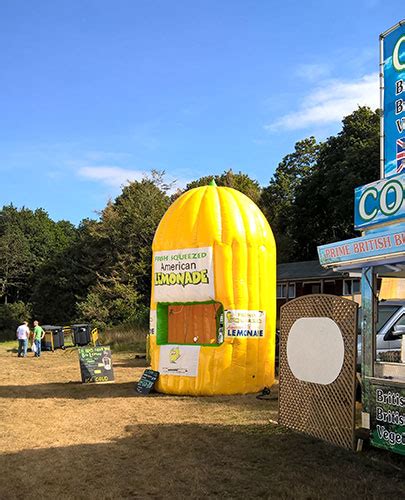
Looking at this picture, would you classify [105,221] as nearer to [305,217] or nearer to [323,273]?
[305,217]

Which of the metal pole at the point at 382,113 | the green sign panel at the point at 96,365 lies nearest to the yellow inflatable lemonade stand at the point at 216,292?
the green sign panel at the point at 96,365

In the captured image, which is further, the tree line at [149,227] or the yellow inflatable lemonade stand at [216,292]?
the tree line at [149,227]

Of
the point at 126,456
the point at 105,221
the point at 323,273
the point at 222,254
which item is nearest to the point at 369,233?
the point at 126,456

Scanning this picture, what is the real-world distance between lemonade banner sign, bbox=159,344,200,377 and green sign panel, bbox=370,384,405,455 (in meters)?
5.54

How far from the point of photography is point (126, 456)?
7.06 metres

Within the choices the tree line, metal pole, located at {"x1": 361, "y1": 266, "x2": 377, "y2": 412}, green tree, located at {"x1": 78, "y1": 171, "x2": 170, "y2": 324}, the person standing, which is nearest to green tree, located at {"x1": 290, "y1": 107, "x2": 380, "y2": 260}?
the tree line

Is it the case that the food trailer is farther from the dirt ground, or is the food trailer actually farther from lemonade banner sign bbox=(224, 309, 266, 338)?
lemonade banner sign bbox=(224, 309, 266, 338)

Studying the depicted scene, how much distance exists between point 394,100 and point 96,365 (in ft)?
32.1

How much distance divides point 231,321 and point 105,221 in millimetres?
31488

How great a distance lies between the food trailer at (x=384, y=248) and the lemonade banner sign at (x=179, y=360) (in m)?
4.98

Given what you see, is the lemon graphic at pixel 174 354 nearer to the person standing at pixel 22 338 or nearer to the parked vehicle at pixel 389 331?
the parked vehicle at pixel 389 331

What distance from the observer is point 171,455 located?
7098 millimetres

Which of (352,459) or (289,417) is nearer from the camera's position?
(352,459)

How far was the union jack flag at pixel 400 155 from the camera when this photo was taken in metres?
7.45
